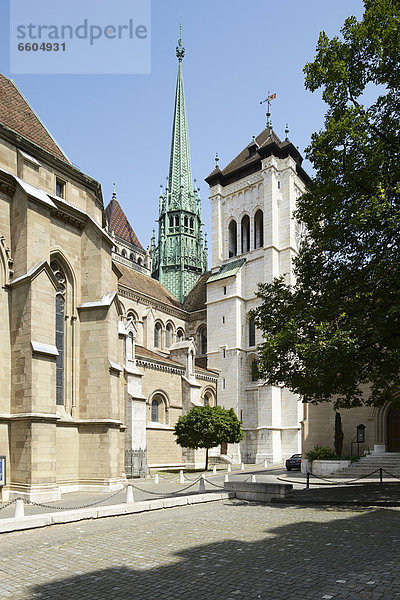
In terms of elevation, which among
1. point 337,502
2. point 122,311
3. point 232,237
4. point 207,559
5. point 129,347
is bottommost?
point 337,502

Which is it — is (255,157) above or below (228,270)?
above

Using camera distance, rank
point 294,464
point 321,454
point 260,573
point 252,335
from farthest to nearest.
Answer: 1. point 252,335
2. point 294,464
3. point 321,454
4. point 260,573

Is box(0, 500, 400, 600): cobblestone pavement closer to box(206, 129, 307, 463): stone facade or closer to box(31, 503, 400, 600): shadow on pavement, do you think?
box(31, 503, 400, 600): shadow on pavement

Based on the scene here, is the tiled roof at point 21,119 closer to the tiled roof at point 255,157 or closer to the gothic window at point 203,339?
the tiled roof at point 255,157

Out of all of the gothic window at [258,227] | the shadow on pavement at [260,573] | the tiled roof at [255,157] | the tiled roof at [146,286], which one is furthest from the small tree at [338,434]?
the tiled roof at [255,157]

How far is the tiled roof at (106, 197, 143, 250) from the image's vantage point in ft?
211

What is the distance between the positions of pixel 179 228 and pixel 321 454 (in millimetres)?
38663

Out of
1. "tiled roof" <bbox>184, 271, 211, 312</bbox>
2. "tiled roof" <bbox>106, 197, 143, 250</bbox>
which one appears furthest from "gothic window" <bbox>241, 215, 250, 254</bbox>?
"tiled roof" <bbox>106, 197, 143, 250</bbox>

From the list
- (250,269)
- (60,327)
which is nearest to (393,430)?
(60,327)

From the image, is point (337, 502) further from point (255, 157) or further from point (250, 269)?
point (255, 157)

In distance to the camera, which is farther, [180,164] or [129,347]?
[180,164]

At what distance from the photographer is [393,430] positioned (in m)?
30.1

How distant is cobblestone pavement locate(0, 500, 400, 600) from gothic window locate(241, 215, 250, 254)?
40.9 meters

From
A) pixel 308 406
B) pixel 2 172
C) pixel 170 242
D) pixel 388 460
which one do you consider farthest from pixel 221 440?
pixel 170 242
